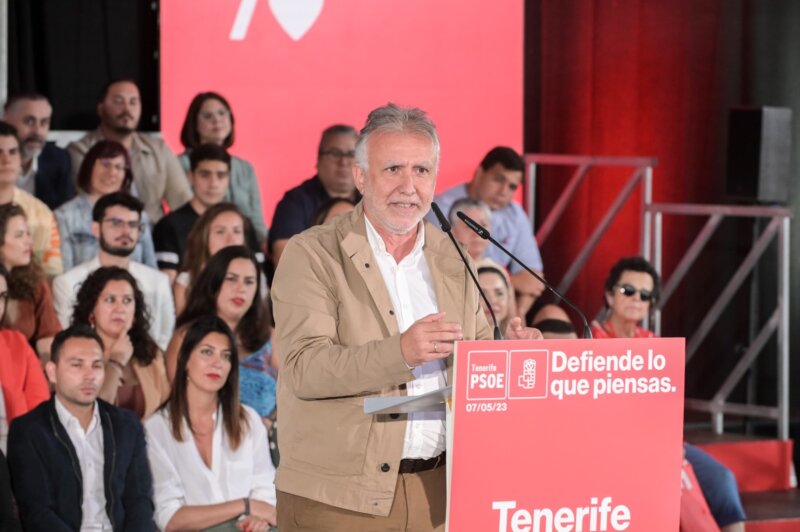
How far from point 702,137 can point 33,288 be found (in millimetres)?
3898

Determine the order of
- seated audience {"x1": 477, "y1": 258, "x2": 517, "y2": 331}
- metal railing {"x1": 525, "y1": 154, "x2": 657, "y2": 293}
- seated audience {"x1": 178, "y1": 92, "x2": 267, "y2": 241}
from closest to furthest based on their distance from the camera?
seated audience {"x1": 477, "y1": 258, "x2": 517, "y2": 331}, seated audience {"x1": 178, "y1": 92, "x2": 267, "y2": 241}, metal railing {"x1": 525, "y1": 154, "x2": 657, "y2": 293}

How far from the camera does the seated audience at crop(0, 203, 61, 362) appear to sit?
464 centimetres

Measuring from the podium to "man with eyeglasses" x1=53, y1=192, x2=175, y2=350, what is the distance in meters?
2.93

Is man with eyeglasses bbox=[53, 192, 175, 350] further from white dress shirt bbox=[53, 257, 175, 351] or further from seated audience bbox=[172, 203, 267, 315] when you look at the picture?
seated audience bbox=[172, 203, 267, 315]

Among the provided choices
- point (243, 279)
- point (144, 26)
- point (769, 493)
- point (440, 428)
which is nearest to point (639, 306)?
point (769, 493)

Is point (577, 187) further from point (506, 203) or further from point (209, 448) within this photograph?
point (209, 448)

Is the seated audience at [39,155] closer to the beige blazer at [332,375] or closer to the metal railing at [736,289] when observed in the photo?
the metal railing at [736,289]

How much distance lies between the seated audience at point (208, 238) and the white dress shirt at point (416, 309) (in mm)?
2822

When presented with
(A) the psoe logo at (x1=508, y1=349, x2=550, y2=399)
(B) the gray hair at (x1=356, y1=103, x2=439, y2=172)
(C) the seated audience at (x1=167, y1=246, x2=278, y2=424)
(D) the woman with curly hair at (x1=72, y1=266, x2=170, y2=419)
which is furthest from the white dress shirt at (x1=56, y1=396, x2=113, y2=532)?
(A) the psoe logo at (x1=508, y1=349, x2=550, y2=399)

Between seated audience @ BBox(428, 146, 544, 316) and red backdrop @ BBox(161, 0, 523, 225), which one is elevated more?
red backdrop @ BBox(161, 0, 523, 225)

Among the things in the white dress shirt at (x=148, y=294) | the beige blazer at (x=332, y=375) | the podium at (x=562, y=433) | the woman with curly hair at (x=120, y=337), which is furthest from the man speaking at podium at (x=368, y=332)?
the white dress shirt at (x=148, y=294)

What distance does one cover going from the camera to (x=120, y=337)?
4.65 m

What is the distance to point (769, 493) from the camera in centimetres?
604

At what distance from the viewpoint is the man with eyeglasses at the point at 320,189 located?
18.4ft
